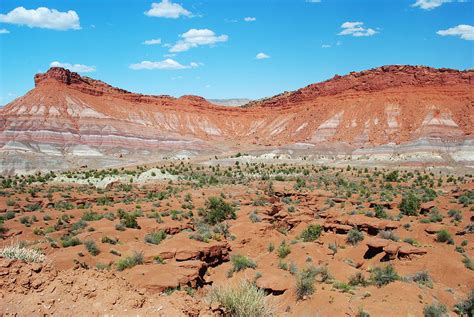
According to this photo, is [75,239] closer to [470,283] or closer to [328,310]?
[328,310]

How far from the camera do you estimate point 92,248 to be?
44.2ft

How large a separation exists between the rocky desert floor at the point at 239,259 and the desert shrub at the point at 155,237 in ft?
0.15

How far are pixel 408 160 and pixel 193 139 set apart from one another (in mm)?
41911

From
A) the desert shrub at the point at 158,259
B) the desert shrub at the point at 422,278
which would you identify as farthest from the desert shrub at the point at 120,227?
the desert shrub at the point at 422,278

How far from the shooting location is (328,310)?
987 centimetres

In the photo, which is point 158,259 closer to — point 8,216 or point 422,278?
point 422,278

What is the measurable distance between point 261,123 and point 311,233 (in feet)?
271

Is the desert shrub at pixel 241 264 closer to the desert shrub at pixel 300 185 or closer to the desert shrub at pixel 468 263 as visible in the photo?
the desert shrub at pixel 468 263

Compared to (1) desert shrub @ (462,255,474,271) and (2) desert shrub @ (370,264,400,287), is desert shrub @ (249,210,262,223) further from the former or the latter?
(1) desert shrub @ (462,255,474,271)

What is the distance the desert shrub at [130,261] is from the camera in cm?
1173

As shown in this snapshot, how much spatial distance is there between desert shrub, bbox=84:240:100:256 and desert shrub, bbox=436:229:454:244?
40.9 feet

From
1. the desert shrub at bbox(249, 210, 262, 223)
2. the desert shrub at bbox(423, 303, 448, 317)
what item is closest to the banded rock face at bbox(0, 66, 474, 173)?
the desert shrub at bbox(249, 210, 262, 223)

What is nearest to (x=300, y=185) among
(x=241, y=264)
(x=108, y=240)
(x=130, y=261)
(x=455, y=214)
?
(x=455, y=214)

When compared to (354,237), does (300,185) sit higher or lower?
lower
